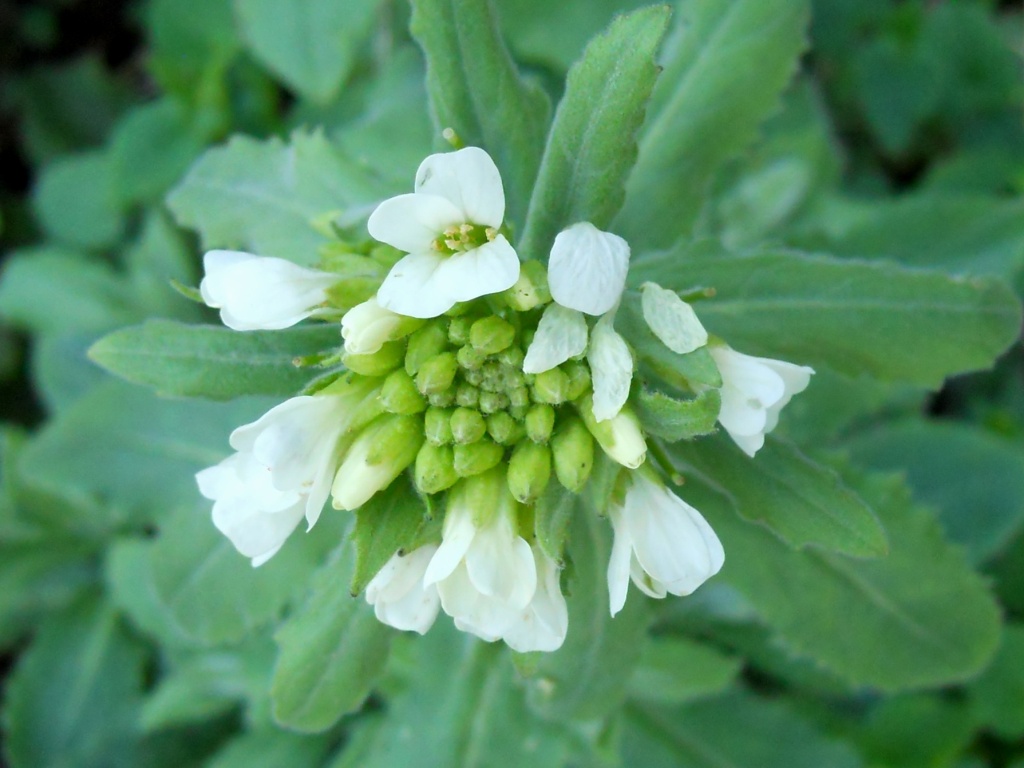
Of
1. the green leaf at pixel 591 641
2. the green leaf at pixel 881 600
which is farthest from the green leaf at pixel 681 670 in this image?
the green leaf at pixel 591 641

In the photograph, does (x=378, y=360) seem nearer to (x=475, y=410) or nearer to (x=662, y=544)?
(x=475, y=410)

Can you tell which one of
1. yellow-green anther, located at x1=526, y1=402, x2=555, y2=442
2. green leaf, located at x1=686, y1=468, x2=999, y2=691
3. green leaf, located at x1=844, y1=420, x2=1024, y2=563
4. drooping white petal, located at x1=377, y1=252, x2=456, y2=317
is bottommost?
green leaf, located at x1=844, y1=420, x2=1024, y2=563

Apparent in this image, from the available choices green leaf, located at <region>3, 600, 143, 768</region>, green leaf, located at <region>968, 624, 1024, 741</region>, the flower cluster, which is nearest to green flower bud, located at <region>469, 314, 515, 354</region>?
the flower cluster

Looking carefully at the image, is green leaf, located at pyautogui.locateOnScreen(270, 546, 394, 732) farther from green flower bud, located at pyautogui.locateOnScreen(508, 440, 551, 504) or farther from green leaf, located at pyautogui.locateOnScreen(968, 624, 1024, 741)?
green leaf, located at pyautogui.locateOnScreen(968, 624, 1024, 741)

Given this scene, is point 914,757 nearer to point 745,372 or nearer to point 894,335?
point 894,335

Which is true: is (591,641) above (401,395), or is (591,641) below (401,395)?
below

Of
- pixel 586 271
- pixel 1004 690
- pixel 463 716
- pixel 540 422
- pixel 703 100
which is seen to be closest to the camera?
pixel 586 271

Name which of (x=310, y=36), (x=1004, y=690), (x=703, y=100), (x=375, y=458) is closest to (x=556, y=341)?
(x=375, y=458)
